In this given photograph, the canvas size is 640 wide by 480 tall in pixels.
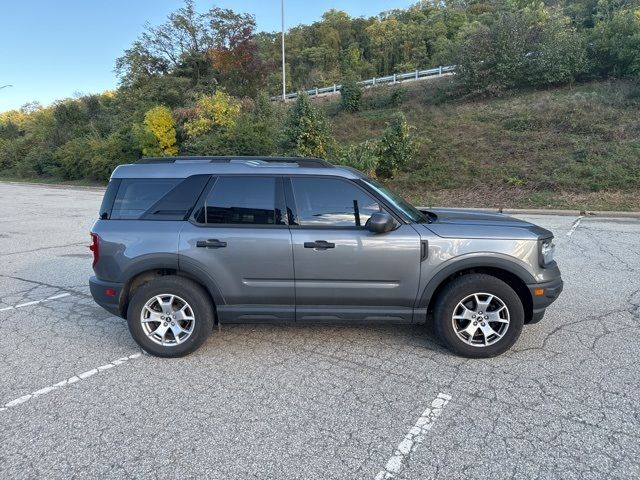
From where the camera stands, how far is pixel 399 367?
12.0 ft

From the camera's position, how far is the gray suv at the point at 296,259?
371 centimetres

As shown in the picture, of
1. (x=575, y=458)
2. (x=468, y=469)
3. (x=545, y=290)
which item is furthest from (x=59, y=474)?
(x=545, y=290)

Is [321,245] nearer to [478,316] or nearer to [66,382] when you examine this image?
[478,316]

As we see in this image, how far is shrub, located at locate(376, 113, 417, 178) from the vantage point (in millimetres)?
17422

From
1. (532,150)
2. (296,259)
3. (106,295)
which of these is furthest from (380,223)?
(532,150)

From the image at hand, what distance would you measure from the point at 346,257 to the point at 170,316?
5.52 ft

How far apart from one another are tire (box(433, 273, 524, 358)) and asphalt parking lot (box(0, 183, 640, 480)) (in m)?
0.17

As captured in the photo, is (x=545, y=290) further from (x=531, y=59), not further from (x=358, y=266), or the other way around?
(x=531, y=59)

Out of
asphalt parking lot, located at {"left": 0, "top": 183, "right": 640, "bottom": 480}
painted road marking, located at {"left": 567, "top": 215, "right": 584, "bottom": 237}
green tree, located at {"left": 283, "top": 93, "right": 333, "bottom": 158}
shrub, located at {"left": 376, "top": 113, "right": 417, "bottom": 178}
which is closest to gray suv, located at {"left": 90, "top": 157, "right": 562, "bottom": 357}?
asphalt parking lot, located at {"left": 0, "top": 183, "right": 640, "bottom": 480}

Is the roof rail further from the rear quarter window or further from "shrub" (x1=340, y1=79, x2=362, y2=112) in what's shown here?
"shrub" (x1=340, y1=79, x2=362, y2=112)

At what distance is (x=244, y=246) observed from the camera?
378 centimetres

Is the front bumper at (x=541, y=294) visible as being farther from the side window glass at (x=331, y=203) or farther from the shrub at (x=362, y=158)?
the shrub at (x=362, y=158)

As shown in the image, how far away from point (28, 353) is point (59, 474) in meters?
2.06

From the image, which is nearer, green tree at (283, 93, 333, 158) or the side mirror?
the side mirror
